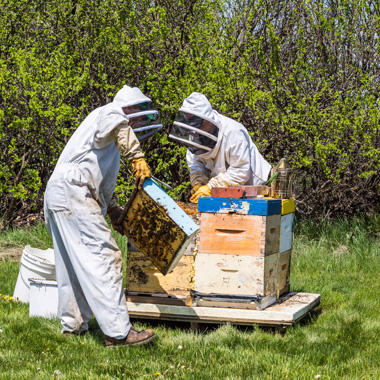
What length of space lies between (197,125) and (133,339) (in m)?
1.71

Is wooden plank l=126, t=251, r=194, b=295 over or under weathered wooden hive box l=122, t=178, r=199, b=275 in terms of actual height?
under

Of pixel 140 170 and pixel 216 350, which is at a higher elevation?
pixel 140 170

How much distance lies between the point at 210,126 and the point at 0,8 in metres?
4.90

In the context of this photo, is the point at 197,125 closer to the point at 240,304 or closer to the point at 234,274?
the point at 234,274

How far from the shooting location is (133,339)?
3.85m

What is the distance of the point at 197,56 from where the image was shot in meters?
7.54

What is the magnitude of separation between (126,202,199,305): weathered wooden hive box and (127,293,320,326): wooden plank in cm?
14

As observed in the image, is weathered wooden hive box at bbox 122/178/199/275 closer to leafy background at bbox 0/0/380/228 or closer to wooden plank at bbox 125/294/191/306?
wooden plank at bbox 125/294/191/306

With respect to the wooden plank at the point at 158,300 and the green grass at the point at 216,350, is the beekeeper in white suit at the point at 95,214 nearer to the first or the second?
the green grass at the point at 216,350

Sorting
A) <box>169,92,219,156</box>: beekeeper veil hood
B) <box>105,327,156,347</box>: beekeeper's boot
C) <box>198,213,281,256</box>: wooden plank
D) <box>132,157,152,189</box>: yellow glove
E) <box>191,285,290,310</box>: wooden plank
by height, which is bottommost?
<box>105,327,156,347</box>: beekeeper's boot

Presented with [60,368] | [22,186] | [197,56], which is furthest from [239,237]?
[22,186]

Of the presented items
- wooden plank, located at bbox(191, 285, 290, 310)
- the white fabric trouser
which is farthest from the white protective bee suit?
the white fabric trouser

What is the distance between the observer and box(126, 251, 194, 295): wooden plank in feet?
14.8

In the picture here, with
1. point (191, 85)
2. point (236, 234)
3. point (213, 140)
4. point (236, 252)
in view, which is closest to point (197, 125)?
point (213, 140)
